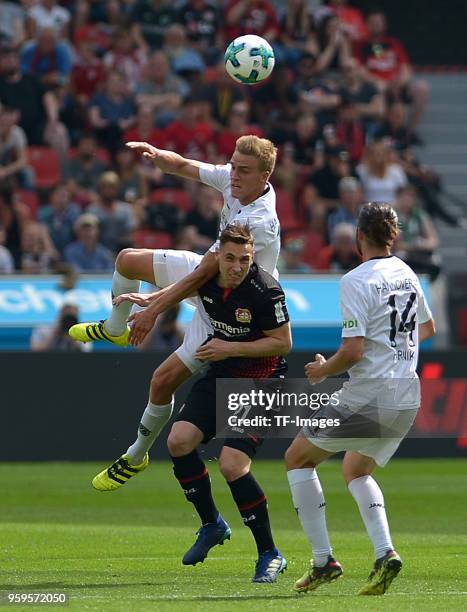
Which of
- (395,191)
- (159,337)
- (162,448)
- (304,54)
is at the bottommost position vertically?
(162,448)

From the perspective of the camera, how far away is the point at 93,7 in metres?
23.5

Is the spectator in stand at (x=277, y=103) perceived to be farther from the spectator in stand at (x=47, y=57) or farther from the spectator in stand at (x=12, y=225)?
the spectator in stand at (x=12, y=225)

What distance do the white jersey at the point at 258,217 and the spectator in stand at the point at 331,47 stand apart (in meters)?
14.6

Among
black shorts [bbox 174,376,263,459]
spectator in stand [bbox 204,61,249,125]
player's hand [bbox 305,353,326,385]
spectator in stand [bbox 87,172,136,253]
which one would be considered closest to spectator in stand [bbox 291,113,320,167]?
spectator in stand [bbox 204,61,249,125]

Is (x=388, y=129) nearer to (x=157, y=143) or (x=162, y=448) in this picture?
(x=157, y=143)

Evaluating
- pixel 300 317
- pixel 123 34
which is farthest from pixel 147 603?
pixel 123 34

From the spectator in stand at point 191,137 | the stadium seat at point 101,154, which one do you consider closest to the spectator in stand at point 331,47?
the spectator in stand at point 191,137

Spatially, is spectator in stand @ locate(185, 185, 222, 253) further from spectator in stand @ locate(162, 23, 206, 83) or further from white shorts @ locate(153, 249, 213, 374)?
white shorts @ locate(153, 249, 213, 374)

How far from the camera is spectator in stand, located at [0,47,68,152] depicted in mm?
21625

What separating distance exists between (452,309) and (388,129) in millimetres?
4101

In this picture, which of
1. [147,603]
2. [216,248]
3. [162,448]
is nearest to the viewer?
[147,603]

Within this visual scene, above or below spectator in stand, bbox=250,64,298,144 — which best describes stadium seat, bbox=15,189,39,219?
below

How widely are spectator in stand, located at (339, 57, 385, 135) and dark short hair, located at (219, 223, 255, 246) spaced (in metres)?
14.9

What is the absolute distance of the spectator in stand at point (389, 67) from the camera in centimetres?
2461
